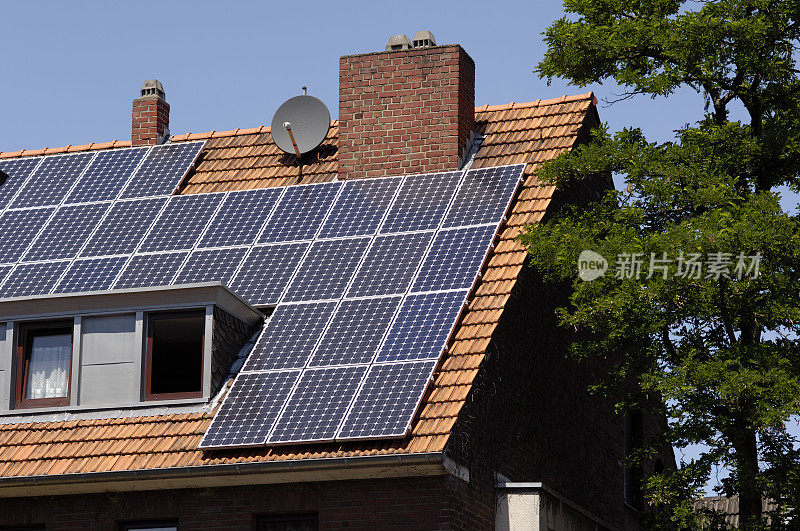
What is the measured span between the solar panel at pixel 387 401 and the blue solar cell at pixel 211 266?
3635 mm

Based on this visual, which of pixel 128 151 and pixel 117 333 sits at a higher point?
pixel 128 151

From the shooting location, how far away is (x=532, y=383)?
1866 centimetres

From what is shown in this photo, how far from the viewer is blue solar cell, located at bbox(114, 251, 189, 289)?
1891cm

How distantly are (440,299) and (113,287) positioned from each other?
507cm

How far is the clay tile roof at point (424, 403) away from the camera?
15641 mm

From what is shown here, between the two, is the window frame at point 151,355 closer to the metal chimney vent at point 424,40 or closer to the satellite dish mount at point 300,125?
the satellite dish mount at point 300,125

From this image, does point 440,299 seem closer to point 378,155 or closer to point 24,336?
point 378,155

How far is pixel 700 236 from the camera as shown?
16.2 m

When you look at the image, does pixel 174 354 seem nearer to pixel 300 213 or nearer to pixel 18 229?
pixel 300 213

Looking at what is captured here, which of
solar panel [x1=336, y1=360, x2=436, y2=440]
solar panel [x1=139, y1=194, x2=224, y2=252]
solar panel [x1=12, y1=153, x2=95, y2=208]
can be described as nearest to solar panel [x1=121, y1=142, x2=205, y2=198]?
solar panel [x1=139, y1=194, x2=224, y2=252]

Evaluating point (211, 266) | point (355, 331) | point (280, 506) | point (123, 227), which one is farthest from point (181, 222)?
point (280, 506)

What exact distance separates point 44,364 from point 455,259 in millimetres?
6005

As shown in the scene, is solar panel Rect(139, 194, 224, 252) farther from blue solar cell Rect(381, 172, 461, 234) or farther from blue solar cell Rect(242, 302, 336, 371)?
blue solar cell Rect(381, 172, 461, 234)

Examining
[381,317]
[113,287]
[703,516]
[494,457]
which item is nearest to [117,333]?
[113,287]
